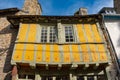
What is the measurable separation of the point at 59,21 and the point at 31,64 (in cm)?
357

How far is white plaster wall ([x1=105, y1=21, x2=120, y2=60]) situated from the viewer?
11.0 m

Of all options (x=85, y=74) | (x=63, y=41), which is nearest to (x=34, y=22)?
(x=63, y=41)

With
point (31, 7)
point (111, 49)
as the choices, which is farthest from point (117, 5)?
point (31, 7)

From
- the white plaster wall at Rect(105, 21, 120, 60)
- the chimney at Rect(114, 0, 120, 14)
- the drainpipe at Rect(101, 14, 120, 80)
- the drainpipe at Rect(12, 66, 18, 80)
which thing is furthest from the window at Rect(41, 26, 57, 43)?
the chimney at Rect(114, 0, 120, 14)

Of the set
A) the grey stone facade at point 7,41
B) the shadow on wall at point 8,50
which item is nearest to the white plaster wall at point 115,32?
the grey stone facade at point 7,41

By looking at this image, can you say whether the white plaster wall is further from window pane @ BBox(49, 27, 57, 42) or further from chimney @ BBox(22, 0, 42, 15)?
chimney @ BBox(22, 0, 42, 15)

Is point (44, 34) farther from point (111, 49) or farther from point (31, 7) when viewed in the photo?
point (111, 49)

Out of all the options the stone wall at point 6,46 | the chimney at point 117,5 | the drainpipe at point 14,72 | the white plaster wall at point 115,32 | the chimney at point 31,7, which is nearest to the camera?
the drainpipe at point 14,72

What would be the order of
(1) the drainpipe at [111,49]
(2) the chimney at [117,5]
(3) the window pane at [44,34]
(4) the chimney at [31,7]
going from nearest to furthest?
(1) the drainpipe at [111,49], (3) the window pane at [44,34], (4) the chimney at [31,7], (2) the chimney at [117,5]

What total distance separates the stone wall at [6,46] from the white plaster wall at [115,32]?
19.6 feet

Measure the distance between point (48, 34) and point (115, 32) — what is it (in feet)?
14.0

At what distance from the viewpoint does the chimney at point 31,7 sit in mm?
13561

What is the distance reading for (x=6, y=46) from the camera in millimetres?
11047

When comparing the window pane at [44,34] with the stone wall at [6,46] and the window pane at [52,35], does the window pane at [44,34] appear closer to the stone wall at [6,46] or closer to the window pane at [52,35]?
the window pane at [52,35]
